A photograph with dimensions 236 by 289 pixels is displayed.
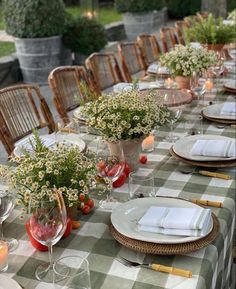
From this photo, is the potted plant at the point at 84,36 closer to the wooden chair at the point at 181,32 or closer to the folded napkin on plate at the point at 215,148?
the wooden chair at the point at 181,32

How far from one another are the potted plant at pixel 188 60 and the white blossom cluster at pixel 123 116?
105 cm

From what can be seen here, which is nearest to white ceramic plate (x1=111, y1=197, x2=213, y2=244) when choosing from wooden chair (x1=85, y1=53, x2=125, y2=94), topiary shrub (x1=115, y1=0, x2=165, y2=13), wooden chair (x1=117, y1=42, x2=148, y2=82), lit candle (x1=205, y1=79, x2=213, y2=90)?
lit candle (x1=205, y1=79, x2=213, y2=90)

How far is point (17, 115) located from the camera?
256 cm

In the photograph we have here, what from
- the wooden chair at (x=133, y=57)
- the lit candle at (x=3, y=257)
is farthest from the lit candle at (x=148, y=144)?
the wooden chair at (x=133, y=57)

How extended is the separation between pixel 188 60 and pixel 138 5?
678 centimetres

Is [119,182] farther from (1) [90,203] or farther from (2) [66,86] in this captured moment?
(2) [66,86]

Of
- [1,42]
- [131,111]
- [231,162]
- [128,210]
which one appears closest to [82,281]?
[128,210]

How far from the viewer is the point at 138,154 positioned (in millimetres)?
1949

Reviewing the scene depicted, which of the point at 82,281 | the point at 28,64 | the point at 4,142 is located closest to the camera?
the point at 82,281

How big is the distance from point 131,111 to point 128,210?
1.36ft

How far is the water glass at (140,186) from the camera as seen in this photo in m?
1.67

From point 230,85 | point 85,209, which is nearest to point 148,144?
point 85,209

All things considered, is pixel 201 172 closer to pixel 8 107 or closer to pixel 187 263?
pixel 187 263

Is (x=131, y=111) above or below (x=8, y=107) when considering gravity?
above
